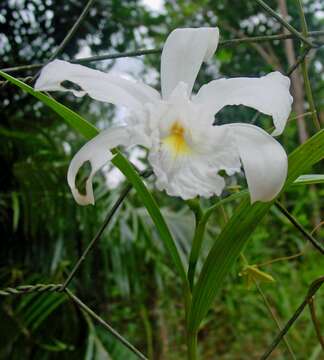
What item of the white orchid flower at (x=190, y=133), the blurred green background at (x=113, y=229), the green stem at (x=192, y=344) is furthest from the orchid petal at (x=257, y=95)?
the blurred green background at (x=113, y=229)

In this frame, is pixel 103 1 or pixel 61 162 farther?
pixel 103 1

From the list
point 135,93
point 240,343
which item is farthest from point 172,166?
point 240,343

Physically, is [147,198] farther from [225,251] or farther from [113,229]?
[113,229]

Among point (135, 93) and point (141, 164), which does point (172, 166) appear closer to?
point (135, 93)

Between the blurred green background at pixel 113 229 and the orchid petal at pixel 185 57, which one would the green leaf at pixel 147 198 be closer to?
the orchid petal at pixel 185 57

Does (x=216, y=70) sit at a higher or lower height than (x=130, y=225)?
higher

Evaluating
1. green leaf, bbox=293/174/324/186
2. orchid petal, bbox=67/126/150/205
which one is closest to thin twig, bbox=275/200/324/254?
green leaf, bbox=293/174/324/186

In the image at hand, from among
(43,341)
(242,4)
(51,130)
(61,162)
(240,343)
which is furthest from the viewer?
(242,4)
